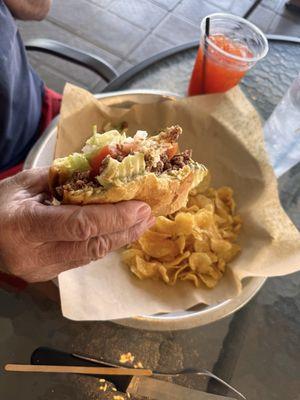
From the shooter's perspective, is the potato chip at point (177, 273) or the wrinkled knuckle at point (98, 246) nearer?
the wrinkled knuckle at point (98, 246)

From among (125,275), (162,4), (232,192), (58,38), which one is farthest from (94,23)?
(125,275)

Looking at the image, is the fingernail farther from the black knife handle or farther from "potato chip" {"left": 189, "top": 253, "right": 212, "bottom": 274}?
the black knife handle

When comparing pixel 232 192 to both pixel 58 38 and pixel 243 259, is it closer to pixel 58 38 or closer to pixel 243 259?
pixel 243 259

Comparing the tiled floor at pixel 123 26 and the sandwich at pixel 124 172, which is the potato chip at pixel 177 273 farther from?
the tiled floor at pixel 123 26

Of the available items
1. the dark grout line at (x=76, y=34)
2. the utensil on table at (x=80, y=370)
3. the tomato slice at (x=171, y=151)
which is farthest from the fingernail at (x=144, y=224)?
the dark grout line at (x=76, y=34)

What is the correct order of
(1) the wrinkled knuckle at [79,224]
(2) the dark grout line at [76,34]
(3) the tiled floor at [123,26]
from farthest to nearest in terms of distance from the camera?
(2) the dark grout line at [76,34]
(3) the tiled floor at [123,26]
(1) the wrinkled knuckle at [79,224]
